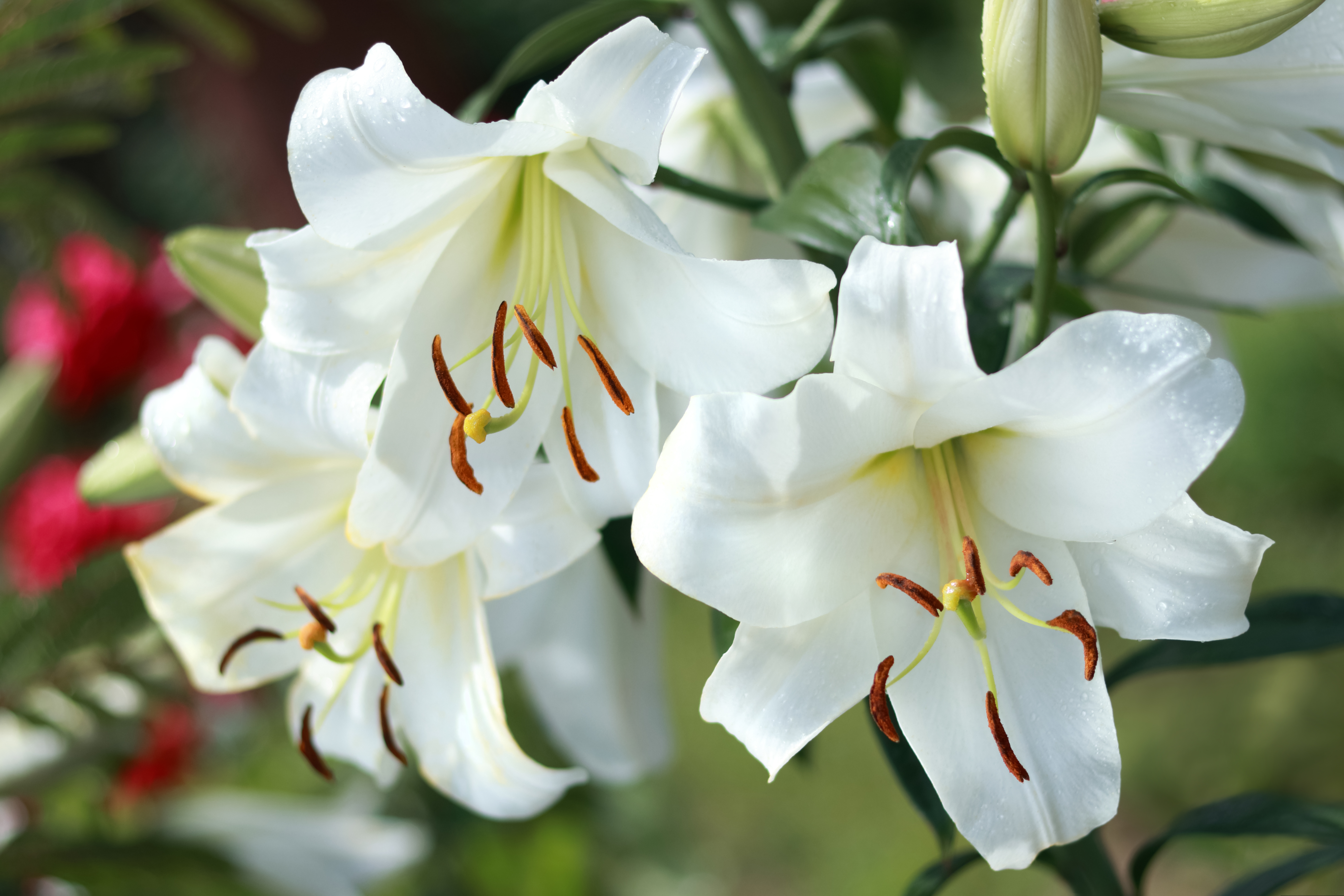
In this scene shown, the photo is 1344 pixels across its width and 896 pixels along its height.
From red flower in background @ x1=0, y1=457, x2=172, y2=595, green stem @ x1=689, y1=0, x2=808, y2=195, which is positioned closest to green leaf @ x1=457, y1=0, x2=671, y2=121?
green stem @ x1=689, y1=0, x2=808, y2=195

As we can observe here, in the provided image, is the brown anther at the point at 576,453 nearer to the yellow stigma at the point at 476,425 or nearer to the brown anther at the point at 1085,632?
the yellow stigma at the point at 476,425

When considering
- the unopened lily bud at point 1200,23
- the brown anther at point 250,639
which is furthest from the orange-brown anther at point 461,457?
the unopened lily bud at point 1200,23

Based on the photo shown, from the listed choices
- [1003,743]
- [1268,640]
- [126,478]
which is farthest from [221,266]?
[1268,640]

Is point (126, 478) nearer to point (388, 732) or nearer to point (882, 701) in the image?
point (388, 732)

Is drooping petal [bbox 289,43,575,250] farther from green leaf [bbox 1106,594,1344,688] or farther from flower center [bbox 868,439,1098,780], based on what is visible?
green leaf [bbox 1106,594,1344,688]

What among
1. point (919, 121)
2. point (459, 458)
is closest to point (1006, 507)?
point (459, 458)

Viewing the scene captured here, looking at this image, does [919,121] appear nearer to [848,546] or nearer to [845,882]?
[848,546]
